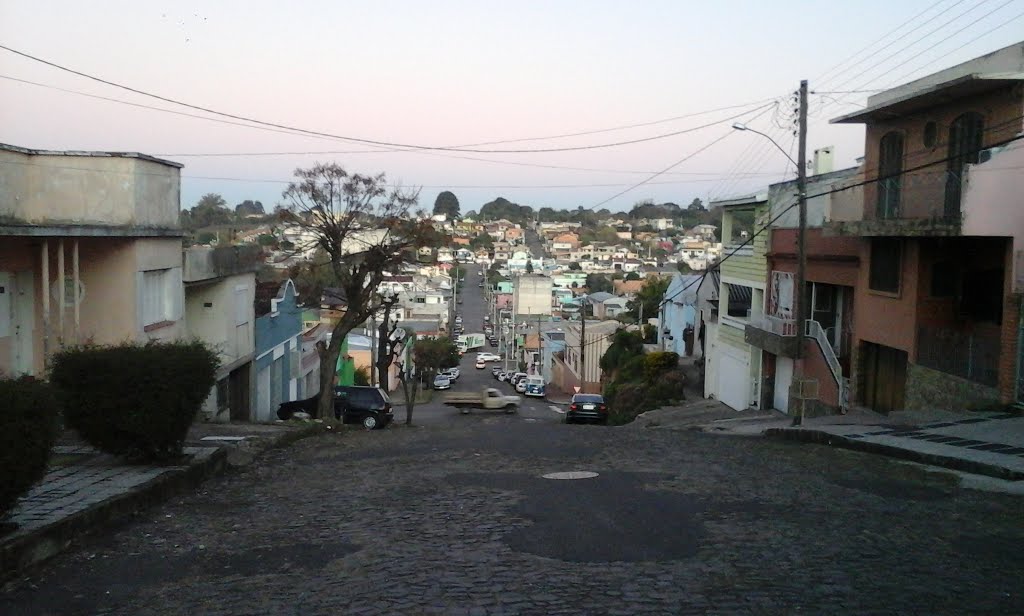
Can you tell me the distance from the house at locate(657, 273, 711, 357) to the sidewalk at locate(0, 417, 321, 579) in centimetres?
3574

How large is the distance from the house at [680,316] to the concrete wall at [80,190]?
3221 centimetres

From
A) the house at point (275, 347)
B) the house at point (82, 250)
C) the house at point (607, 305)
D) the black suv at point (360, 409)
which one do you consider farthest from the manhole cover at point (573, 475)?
the house at point (607, 305)

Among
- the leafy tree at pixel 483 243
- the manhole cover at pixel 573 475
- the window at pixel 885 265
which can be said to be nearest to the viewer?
the manhole cover at pixel 573 475

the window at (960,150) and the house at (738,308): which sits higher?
the window at (960,150)

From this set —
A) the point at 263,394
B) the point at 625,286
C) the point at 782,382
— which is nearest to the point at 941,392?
the point at 782,382

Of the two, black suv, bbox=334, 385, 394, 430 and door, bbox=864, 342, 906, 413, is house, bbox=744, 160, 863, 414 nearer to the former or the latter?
door, bbox=864, 342, 906, 413

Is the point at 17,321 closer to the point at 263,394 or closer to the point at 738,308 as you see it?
the point at 263,394

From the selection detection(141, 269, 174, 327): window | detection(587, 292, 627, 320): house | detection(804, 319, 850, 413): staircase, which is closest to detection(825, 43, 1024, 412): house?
detection(804, 319, 850, 413): staircase

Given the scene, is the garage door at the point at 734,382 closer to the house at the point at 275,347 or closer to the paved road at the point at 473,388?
the paved road at the point at 473,388

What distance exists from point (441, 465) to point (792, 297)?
58.4 feet

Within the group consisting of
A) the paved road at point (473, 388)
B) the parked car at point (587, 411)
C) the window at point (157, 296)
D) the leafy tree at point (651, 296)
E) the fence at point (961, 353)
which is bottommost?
the paved road at point (473, 388)

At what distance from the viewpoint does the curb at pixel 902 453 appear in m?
12.8

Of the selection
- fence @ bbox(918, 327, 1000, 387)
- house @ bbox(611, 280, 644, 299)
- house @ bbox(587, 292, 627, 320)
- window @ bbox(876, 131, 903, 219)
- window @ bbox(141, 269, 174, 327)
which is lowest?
house @ bbox(587, 292, 627, 320)

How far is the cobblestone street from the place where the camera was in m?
6.55
